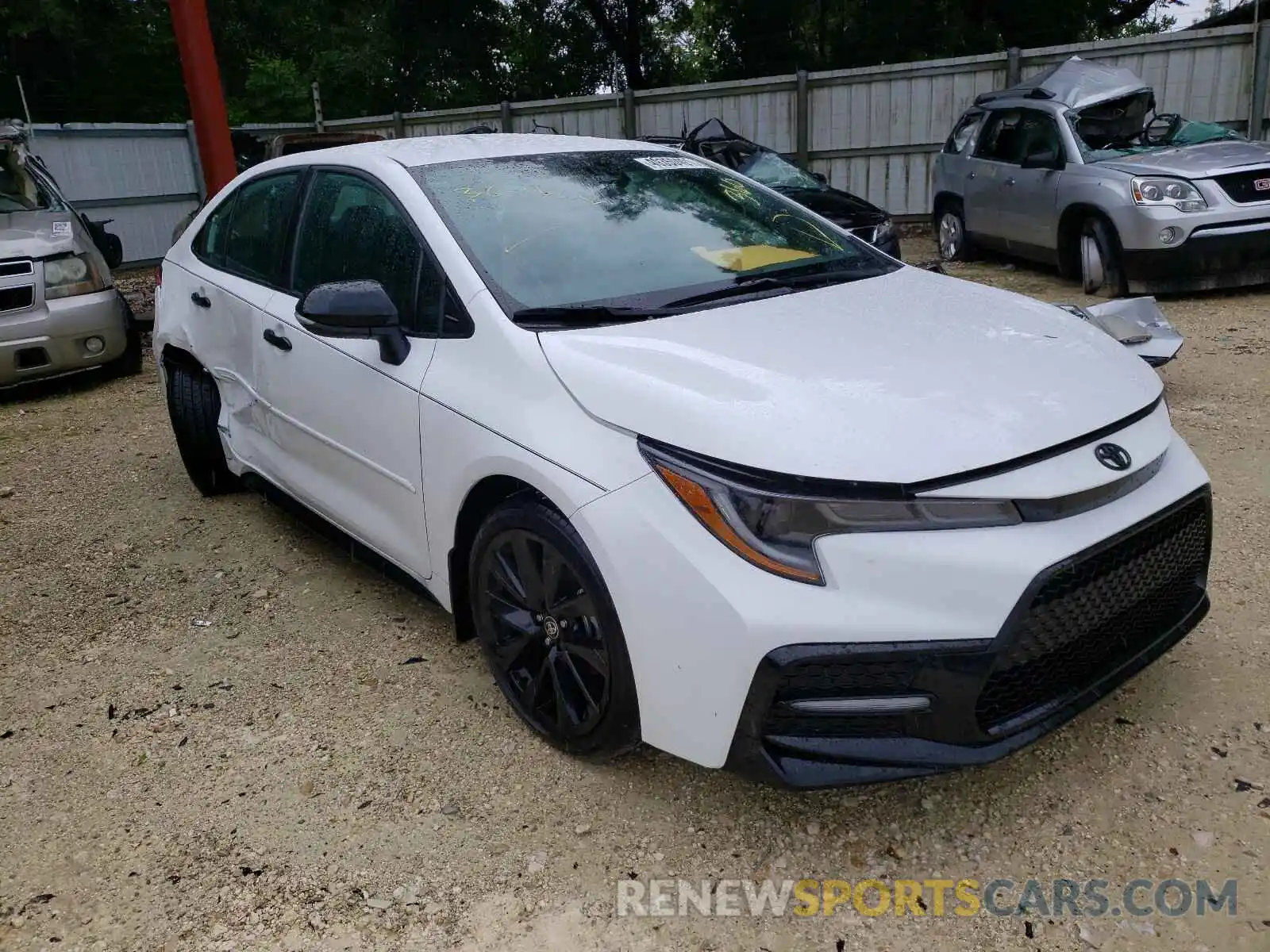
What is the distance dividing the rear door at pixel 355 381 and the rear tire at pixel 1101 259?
6.53 m

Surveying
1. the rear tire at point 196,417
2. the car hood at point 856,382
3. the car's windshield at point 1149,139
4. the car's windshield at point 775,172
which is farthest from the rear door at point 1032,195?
the rear tire at point 196,417

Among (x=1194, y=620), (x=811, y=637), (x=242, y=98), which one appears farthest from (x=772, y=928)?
(x=242, y=98)

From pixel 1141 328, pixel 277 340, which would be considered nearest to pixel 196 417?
pixel 277 340

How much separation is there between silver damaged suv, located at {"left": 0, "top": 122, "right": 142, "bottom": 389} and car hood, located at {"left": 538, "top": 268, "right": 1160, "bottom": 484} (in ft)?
18.3

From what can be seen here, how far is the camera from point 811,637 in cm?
203

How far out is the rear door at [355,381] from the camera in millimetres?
2963

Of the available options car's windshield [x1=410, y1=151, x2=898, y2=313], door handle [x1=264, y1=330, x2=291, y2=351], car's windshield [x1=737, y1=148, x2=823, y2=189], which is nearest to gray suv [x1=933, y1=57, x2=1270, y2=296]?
car's windshield [x1=737, y1=148, x2=823, y2=189]

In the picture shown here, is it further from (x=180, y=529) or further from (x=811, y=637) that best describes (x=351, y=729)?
(x=180, y=529)

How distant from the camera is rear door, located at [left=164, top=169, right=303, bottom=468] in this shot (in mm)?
3799

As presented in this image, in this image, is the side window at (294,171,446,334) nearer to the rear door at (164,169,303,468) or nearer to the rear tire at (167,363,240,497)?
the rear door at (164,169,303,468)

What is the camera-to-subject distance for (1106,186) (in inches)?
311

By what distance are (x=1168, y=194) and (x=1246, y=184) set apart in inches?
22.0

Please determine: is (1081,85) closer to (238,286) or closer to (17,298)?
(238,286)

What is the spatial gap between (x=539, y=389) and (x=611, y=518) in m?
0.44
